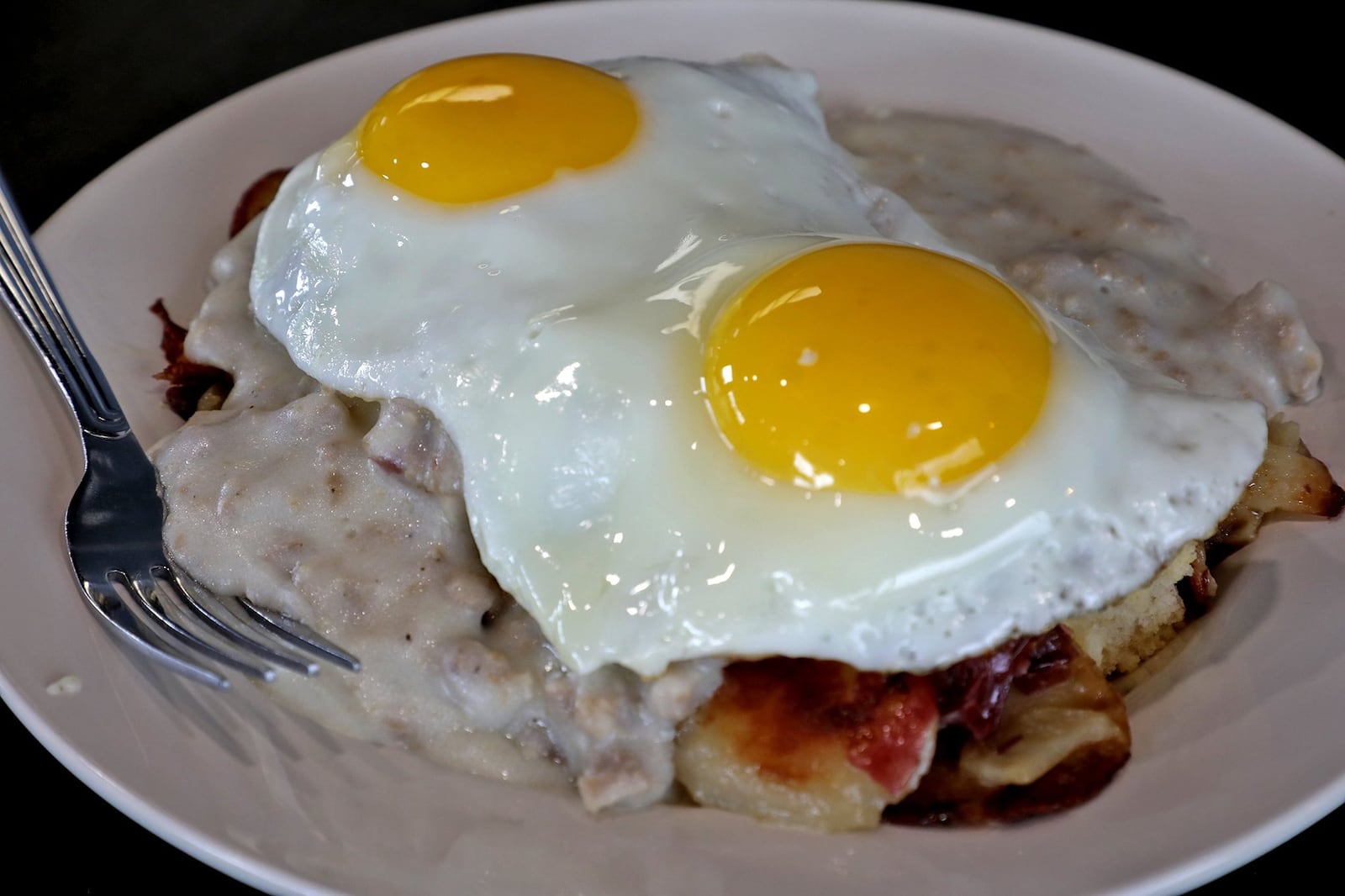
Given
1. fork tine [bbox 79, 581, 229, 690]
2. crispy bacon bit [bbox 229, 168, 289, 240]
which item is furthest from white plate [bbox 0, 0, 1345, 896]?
crispy bacon bit [bbox 229, 168, 289, 240]

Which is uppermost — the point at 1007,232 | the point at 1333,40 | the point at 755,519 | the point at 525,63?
the point at 525,63

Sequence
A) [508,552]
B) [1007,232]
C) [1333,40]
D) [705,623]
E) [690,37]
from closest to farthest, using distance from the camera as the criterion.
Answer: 1. [705,623]
2. [508,552]
3. [1007,232]
4. [690,37]
5. [1333,40]

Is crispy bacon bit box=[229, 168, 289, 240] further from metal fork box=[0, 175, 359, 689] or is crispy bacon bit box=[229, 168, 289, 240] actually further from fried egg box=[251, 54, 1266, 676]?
fried egg box=[251, 54, 1266, 676]

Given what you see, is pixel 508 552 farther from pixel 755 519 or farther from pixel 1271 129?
pixel 1271 129

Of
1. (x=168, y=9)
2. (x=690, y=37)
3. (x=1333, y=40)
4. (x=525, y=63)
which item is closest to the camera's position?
(x=525, y=63)

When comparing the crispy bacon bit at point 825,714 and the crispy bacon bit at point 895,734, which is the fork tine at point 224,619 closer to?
the crispy bacon bit at point 825,714

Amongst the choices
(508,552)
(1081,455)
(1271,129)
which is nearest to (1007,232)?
(1271,129)

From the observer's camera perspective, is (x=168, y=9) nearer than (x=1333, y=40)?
No

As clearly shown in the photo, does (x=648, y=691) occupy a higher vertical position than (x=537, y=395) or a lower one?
lower

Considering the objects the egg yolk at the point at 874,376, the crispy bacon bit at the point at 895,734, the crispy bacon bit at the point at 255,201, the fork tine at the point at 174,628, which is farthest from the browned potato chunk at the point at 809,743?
the crispy bacon bit at the point at 255,201
